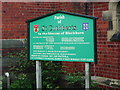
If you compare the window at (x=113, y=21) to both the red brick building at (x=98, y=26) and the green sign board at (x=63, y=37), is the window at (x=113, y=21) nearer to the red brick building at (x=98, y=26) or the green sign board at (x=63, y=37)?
the red brick building at (x=98, y=26)

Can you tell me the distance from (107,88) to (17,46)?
2.98 metres

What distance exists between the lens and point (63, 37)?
4605 millimetres

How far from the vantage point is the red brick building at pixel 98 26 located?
638 centimetres

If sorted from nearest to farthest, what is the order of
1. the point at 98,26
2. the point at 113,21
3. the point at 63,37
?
the point at 63,37 → the point at 113,21 → the point at 98,26

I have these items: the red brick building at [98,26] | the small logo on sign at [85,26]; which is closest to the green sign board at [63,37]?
the small logo on sign at [85,26]

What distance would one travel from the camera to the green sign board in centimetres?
437

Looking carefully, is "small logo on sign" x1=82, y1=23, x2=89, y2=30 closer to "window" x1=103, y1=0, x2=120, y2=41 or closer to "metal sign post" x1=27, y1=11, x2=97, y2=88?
"metal sign post" x1=27, y1=11, x2=97, y2=88

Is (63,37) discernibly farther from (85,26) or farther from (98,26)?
(98,26)

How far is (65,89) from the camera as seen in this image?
739cm

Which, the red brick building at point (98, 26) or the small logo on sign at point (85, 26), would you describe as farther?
the red brick building at point (98, 26)

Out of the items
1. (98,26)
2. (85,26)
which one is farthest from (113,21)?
(85,26)

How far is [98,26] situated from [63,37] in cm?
245

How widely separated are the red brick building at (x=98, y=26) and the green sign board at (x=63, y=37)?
208 centimetres

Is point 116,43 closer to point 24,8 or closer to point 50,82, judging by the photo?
point 50,82
